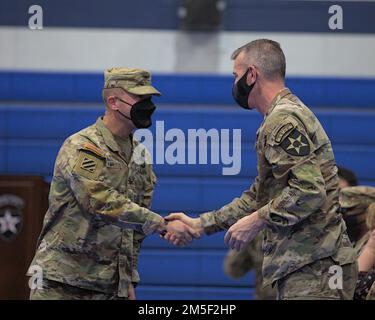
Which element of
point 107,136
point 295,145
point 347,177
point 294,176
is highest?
point 347,177

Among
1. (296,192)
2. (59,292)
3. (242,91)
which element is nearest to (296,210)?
(296,192)

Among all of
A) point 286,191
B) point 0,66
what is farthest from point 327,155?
point 0,66

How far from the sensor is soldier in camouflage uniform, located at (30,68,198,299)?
15.0 ft

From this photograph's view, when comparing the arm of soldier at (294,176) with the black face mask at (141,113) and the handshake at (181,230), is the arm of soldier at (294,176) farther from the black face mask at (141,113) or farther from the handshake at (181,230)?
the black face mask at (141,113)

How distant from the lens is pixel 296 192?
13.9 feet

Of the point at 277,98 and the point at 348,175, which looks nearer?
the point at 277,98

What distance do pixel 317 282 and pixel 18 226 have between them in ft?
5.82

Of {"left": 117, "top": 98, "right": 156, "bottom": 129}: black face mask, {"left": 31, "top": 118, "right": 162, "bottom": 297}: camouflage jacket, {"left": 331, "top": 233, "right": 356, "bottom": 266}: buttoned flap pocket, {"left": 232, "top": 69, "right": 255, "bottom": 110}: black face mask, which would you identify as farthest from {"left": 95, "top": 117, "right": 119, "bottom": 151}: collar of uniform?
{"left": 331, "top": 233, "right": 356, "bottom": 266}: buttoned flap pocket

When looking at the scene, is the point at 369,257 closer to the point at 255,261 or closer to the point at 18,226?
the point at 255,261

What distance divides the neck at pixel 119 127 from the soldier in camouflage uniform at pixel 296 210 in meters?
0.67

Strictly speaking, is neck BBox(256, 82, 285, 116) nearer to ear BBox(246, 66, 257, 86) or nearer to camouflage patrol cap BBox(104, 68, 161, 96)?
ear BBox(246, 66, 257, 86)

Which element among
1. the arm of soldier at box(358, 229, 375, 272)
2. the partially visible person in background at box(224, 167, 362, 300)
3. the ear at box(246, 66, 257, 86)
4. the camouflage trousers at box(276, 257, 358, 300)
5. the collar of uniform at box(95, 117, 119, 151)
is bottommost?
the camouflage trousers at box(276, 257, 358, 300)

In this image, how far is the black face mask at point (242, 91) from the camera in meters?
4.59

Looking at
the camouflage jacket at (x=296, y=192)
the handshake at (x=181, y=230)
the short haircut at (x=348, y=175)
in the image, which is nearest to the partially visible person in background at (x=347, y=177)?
the short haircut at (x=348, y=175)
